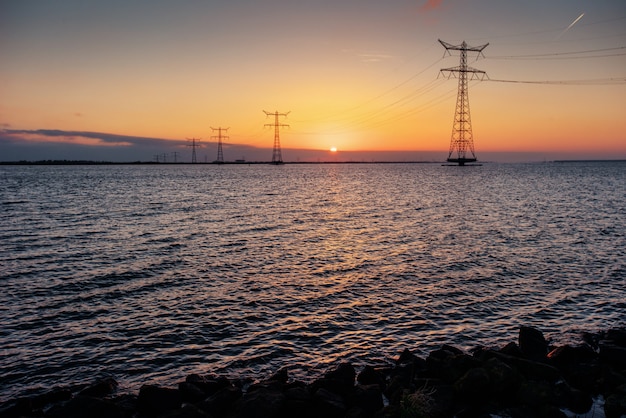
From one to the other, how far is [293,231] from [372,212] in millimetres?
21978

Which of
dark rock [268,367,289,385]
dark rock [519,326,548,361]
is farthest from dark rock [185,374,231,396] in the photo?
dark rock [519,326,548,361]

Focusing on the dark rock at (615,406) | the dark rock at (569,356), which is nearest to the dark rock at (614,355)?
the dark rock at (569,356)

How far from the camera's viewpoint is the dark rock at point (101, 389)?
13297 millimetres

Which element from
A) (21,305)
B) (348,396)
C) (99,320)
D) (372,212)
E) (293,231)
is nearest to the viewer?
(348,396)

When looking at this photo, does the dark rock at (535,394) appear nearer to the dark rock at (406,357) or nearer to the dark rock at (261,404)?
the dark rock at (406,357)

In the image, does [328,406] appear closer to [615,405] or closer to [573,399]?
[573,399]

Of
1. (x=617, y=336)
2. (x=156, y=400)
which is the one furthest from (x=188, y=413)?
(x=617, y=336)

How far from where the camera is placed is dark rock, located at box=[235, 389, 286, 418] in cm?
1102

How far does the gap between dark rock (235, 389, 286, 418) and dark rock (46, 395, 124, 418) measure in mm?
3476

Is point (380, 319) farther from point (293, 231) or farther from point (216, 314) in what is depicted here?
point (293, 231)

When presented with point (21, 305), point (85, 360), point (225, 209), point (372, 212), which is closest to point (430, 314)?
point (85, 360)

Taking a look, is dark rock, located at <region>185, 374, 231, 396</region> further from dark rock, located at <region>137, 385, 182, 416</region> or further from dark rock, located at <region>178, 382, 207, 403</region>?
dark rock, located at <region>137, 385, 182, 416</region>

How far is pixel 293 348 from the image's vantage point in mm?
16891

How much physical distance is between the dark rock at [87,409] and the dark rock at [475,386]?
998cm
